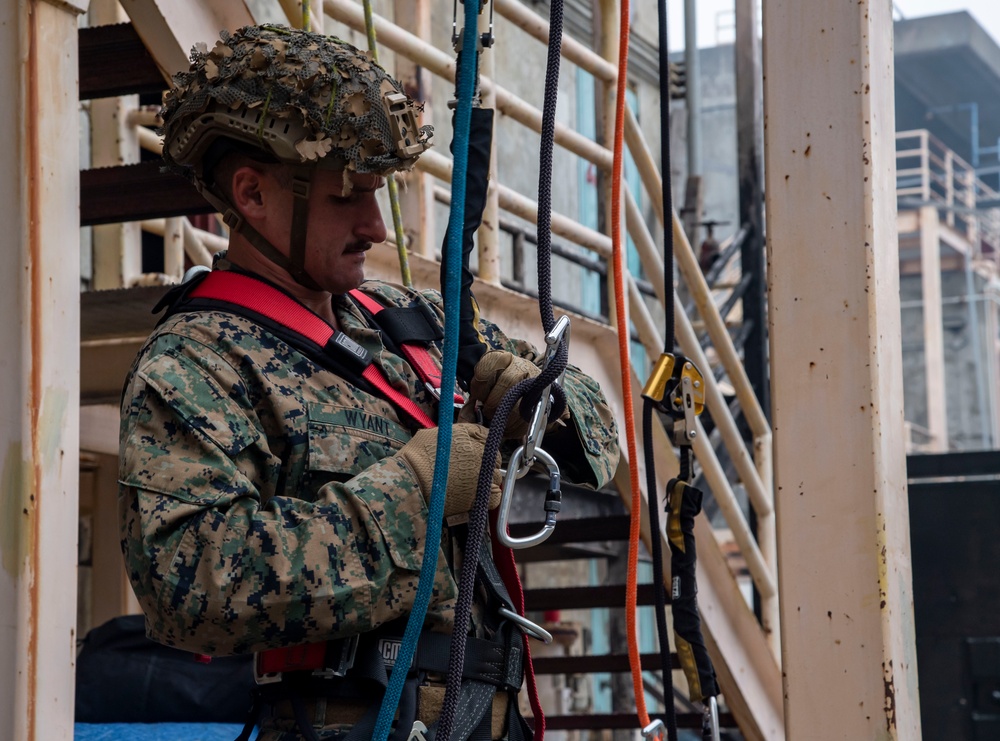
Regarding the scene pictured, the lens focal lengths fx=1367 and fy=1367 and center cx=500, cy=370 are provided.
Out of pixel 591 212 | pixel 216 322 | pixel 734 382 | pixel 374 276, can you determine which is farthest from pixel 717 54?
pixel 216 322

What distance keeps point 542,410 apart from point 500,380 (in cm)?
18

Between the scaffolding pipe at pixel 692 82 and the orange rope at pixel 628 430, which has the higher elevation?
the scaffolding pipe at pixel 692 82

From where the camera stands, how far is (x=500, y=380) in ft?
7.01

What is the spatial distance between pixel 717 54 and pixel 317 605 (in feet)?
81.9

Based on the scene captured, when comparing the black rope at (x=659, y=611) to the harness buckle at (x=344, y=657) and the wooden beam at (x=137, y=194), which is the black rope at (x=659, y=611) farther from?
the wooden beam at (x=137, y=194)

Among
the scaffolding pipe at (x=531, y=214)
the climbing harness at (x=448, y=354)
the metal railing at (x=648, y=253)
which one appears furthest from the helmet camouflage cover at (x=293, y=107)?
the scaffolding pipe at (x=531, y=214)

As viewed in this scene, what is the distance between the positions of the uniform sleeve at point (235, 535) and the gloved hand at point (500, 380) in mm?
191

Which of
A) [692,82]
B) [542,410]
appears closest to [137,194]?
[542,410]

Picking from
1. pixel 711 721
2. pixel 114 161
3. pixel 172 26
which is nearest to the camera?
pixel 711 721

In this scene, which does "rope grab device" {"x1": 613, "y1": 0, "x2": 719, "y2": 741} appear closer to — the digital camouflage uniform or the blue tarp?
the digital camouflage uniform

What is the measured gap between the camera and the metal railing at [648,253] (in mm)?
4145

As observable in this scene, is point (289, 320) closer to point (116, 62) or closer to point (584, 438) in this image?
point (584, 438)

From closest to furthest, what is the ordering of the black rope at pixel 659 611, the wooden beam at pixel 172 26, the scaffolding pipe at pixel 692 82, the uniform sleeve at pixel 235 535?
the uniform sleeve at pixel 235 535 < the black rope at pixel 659 611 < the wooden beam at pixel 172 26 < the scaffolding pipe at pixel 692 82

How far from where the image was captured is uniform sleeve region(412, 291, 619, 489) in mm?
2490
